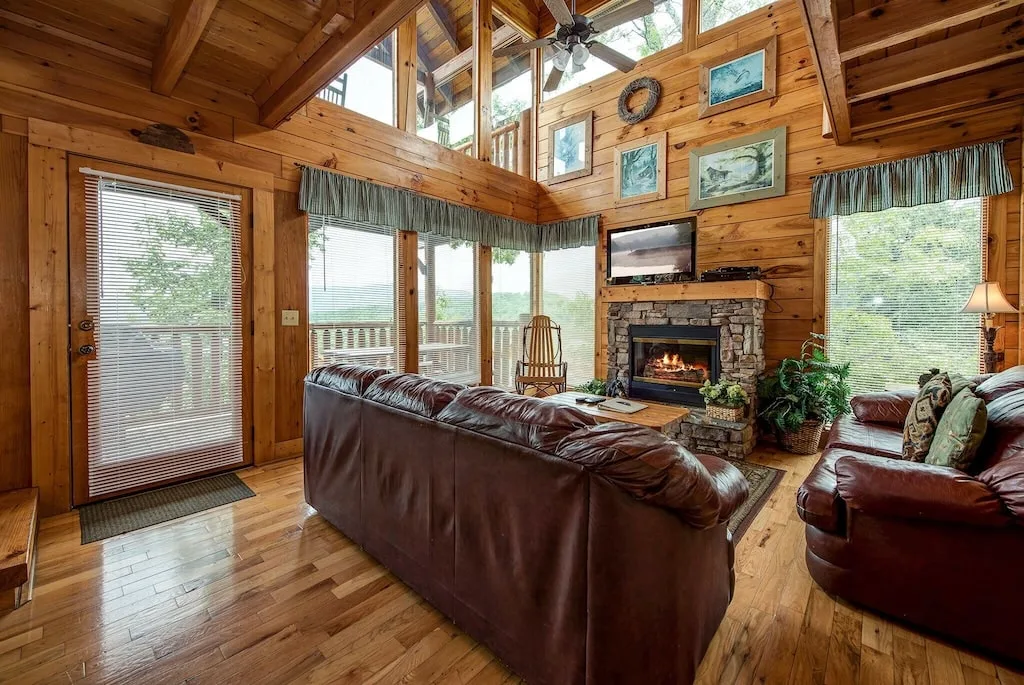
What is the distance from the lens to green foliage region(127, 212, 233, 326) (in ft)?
9.07

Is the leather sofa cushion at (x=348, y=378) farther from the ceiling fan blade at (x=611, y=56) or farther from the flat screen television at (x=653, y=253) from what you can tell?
the flat screen television at (x=653, y=253)

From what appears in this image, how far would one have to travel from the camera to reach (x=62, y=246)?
2.49 meters

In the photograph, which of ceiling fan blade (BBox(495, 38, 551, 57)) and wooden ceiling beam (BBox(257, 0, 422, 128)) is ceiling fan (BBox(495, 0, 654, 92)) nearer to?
ceiling fan blade (BBox(495, 38, 551, 57))

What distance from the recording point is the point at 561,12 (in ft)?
10.2

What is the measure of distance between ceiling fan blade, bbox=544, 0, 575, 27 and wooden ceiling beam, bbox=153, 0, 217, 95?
2.10m

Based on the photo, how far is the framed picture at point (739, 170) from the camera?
4078 millimetres

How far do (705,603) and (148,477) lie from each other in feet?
10.9

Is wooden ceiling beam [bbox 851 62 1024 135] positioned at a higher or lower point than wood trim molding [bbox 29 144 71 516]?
higher

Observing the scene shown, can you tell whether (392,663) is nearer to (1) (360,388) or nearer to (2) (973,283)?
(1) (360,388)

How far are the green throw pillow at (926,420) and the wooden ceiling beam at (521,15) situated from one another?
572 centimetres

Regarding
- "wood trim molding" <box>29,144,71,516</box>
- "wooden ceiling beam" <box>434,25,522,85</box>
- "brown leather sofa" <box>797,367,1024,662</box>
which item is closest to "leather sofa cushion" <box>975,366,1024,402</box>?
"brown leather sofa" <box>797,367,1024,662</box>

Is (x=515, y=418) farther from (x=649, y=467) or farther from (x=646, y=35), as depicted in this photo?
(x=646, y=35)

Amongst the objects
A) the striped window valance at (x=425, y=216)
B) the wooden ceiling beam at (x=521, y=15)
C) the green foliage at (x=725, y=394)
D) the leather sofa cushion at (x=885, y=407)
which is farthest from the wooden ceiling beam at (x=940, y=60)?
the wooden ceiling beam at (x=521, y=15)

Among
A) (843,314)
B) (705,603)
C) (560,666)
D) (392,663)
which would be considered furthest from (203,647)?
(843,314)
